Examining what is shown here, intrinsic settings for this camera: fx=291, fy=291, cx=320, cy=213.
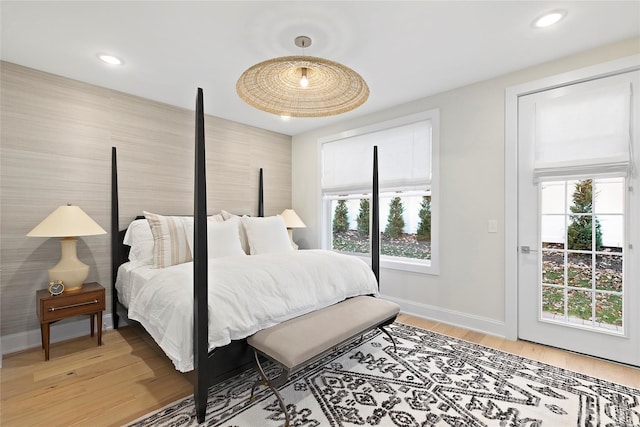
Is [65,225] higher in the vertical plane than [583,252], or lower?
higher

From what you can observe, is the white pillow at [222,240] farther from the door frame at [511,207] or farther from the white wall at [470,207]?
the door frame at [511,207]

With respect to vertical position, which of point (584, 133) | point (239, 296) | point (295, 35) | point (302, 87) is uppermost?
point (295, 35)

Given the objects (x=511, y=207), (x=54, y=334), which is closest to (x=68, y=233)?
(x=54, y=334)

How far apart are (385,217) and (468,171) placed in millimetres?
1206

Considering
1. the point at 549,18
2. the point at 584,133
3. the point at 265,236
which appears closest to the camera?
the point at 549,18

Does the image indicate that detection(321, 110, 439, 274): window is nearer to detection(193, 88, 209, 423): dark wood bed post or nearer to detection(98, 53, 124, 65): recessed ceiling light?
detection(193, 88, 209, 423): dark wood bed post

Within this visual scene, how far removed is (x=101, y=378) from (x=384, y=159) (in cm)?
347

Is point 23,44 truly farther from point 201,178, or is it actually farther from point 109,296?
point 109,296

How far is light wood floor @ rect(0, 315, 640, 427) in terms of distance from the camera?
1.77 m

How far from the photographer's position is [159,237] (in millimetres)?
2762

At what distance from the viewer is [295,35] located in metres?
2.16

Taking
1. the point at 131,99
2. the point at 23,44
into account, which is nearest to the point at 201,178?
the point at 23,44

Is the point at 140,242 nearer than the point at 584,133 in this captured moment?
No

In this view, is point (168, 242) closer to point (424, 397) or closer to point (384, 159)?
point (424, 397)
